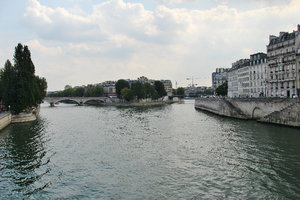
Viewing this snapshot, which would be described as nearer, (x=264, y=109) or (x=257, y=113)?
(x=264, y=109)

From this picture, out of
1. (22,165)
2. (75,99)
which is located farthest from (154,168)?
(75,99)

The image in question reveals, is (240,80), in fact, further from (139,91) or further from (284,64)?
(139,91)

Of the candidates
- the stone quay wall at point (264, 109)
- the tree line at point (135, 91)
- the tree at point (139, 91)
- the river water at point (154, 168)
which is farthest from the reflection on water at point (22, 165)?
the tree line at point (135, 91)

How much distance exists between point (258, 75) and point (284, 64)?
77.4 ft

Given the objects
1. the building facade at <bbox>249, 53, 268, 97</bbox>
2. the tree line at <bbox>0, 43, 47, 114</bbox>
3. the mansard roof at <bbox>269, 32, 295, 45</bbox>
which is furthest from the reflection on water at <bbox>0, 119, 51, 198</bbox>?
the building facade at <bbox>249, 53, 268, 97</bbox>

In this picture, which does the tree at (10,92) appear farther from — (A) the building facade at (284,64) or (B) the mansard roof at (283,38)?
(B) the mansard roof at (283,38)

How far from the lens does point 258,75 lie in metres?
84.2

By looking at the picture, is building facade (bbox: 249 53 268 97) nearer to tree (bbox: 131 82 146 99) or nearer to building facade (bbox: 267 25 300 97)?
building facade (bbox: 267 25 300 97)

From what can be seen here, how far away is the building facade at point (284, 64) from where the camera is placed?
57688 mm

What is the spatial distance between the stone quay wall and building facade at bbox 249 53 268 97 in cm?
1876

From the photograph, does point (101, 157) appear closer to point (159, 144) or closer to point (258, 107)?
point (159, 144)

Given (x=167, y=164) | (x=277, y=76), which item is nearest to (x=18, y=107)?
(x=167, y=164)

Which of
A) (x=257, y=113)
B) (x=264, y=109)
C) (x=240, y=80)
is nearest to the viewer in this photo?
(x=264, y=109)

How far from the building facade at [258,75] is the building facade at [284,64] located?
12.3 metres
